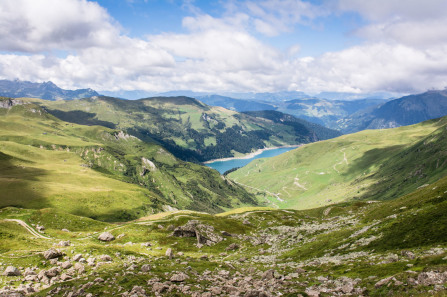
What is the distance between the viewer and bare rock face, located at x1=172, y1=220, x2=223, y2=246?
263 ft

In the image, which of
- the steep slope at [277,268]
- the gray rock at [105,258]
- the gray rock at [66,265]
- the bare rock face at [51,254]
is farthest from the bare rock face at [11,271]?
the gray rock at [105,258]

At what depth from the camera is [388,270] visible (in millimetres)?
30266

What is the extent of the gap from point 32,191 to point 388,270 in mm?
196961

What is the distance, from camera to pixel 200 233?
82250mm

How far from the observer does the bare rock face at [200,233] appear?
80.2 metres

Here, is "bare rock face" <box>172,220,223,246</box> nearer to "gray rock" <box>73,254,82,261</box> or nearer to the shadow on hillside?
"gray rock" <box>73,254,82,261</box>

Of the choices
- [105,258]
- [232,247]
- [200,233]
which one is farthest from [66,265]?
[232,247]

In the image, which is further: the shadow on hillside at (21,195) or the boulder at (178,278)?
the shadow on hillside at (21,195)

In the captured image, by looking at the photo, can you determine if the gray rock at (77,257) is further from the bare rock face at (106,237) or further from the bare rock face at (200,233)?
the bare rock face at (200,233)

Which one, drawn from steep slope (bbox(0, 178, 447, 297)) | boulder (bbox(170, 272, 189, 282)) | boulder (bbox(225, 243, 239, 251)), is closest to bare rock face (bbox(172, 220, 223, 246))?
boulder (bbox(225, 243, 239, 251))

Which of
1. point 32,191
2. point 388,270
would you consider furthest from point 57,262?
point 32,191

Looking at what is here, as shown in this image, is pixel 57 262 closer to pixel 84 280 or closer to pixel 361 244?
pixel 84 280

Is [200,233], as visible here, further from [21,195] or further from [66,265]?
[21,195]

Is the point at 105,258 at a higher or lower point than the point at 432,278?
lower
